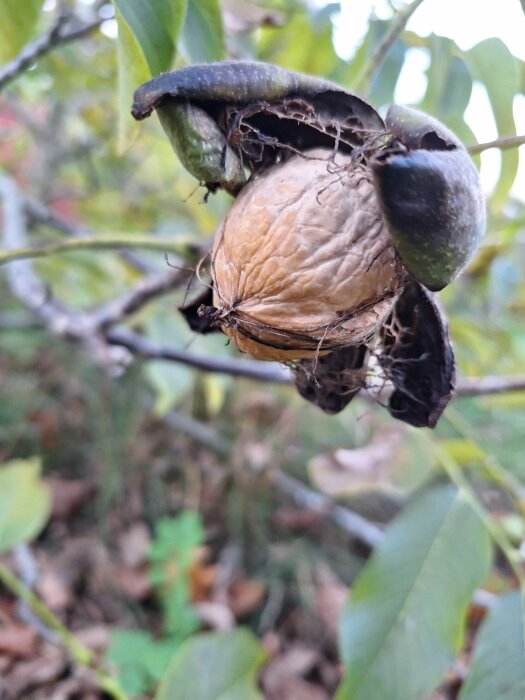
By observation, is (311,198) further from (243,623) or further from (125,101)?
(243,623)

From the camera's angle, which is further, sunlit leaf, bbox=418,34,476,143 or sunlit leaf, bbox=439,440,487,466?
sunlit leaf, bbox=439,440,487,466

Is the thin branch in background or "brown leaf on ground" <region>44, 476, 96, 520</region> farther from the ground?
the thin branch in background

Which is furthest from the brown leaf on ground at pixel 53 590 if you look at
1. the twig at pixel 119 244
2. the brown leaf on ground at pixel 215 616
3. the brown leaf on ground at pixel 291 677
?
the twig at pixel 119 244

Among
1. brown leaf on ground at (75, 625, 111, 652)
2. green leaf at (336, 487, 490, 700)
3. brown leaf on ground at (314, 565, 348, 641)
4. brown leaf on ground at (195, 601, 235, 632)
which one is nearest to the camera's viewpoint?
green leaf at (336, 487, 490, 700)

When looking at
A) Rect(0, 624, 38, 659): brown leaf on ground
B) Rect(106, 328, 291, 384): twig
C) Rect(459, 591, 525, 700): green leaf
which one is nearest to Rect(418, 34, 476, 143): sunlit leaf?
Rect(106, 328, 291, 384): twig

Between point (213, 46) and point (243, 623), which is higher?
point (213, 46)

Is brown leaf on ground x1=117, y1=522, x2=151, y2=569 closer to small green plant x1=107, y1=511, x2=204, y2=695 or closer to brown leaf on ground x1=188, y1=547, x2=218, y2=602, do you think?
small green plant x1=107, y1=511, x2=204, y2=695

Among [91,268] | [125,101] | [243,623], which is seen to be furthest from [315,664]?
[125,101]

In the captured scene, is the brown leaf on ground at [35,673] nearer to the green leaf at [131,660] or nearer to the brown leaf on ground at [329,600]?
the green leaf at [131,660]
